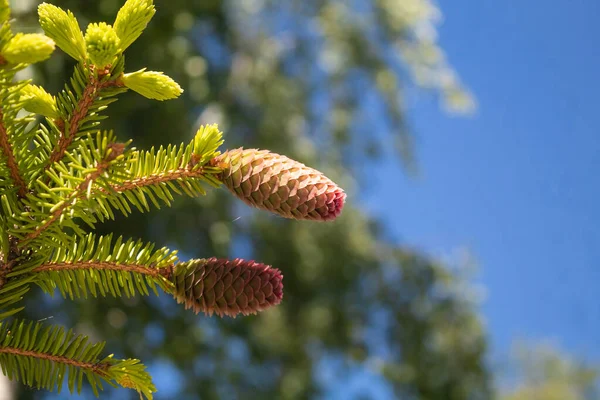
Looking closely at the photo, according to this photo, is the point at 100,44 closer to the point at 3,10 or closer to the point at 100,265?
the point at 3,10

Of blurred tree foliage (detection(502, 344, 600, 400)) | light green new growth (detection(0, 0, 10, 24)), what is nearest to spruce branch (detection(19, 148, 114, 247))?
light green new growth (detection(0, 0, 10, 24))

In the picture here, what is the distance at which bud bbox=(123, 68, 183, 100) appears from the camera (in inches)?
17.0

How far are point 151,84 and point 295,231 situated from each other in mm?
3873

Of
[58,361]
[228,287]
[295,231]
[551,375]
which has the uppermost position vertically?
[551,375]

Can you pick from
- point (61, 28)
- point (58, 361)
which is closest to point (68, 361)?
point (58, 361)

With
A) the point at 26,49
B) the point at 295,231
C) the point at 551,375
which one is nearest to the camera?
the point at 26,49

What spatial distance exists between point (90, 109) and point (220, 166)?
0.33 ft

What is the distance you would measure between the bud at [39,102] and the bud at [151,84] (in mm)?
59

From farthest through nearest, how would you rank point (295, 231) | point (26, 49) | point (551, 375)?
point (551, 375)
point (295, 231)
point (26, 49)

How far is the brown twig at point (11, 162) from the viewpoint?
416 millimetres

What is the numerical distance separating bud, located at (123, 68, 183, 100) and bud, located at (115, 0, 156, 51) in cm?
2

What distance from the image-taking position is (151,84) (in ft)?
1.43

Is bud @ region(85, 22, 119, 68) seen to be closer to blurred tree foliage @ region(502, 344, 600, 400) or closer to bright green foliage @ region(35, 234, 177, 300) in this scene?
bright green foliage @ region(35, 234, 177, 300)

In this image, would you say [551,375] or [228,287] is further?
[551,375]
